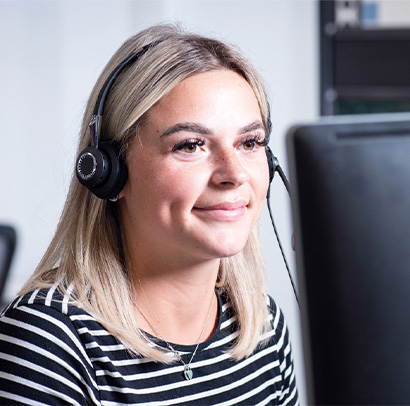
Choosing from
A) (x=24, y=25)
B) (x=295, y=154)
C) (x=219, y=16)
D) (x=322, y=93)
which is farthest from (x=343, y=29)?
(x=295, y=154)

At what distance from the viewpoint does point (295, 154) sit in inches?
19.5

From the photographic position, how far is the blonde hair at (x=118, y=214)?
103 centimetres

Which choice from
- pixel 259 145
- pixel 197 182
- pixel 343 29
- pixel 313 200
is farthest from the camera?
pixel 343 29

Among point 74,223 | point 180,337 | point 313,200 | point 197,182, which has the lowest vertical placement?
point 180,337

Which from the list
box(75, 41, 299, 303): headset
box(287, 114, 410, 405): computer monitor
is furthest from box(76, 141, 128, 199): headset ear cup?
box(287, 114, 410, 405): computer monitor

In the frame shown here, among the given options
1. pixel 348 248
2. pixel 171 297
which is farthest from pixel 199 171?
pixel 348 248

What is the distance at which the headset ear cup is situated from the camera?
1004mm

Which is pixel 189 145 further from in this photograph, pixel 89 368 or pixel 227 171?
pixel 89 368

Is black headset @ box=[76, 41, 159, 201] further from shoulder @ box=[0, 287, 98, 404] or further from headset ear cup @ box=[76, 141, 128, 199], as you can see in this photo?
shoulder @ box=[0, 287, 98, 404]

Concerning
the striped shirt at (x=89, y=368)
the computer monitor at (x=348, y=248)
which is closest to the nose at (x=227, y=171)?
the striped shirt at (x=89, y=368)

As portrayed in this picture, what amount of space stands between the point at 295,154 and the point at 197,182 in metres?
0.49

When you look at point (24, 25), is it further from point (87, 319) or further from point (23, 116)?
point (87, 319)

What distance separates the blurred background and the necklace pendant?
5.33 ft

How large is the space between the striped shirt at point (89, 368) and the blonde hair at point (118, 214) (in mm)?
23
